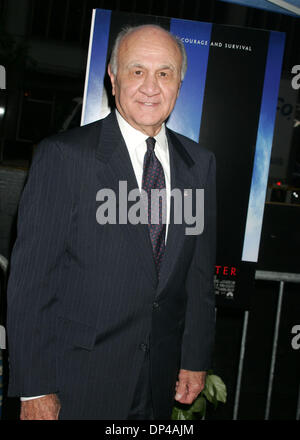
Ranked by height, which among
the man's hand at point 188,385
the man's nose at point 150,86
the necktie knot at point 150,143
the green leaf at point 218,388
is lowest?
the green leaf at point 218,388

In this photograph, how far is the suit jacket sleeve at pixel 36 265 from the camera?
1652 millimetres

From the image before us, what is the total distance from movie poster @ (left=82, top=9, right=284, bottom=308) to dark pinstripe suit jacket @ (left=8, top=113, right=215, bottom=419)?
0.82 meters

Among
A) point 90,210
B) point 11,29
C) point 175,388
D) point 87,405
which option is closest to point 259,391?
point 175,388

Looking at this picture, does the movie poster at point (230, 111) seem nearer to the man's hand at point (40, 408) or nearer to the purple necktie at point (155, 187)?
the purple necktie at point (155, 187)

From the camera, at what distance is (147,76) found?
189cm

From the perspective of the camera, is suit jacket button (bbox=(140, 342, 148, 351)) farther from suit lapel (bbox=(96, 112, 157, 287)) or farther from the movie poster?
the movie poster

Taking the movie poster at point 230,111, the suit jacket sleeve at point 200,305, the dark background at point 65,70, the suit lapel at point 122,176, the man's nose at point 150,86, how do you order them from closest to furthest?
1. the suit lapel at point 122,176
2. the man's nose at point 150,86
3. the suit jacket sleeve at point 200,305
4. the movie poster at point 230,111
5. the dark background at point 65,70

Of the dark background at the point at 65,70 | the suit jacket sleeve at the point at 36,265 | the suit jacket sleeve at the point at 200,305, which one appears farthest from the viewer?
the dark background at the point at 65,70

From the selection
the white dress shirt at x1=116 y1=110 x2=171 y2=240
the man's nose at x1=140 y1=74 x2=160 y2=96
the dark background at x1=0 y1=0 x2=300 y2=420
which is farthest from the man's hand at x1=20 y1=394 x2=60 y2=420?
the dark background at x1=0 y1=0 x2=300 y2=420

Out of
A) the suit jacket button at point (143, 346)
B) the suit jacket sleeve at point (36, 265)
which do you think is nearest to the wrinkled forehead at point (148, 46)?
the suit jacket sleeve at point (36, 265)

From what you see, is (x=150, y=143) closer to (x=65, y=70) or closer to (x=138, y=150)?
(x=138, y=150)

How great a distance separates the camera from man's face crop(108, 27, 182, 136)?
1.88 meters

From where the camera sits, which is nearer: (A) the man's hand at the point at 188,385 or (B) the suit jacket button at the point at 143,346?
(B) the suit jacket button at the point at 143,346

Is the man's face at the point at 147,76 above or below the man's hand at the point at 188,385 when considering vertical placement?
above
